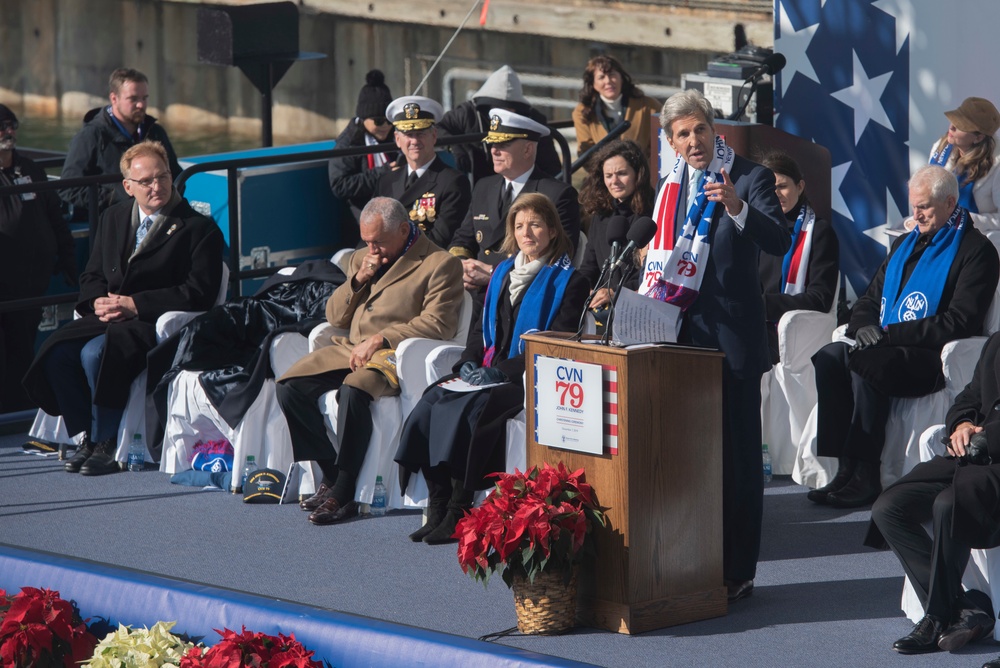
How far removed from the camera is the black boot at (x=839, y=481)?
19.5ft

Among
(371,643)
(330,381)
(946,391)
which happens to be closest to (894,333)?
(946,391)

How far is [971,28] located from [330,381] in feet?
10.4

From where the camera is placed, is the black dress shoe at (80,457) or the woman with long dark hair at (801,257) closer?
the woman with long dark hair at (801,257)

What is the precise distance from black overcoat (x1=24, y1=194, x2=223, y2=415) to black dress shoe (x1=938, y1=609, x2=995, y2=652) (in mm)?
3422

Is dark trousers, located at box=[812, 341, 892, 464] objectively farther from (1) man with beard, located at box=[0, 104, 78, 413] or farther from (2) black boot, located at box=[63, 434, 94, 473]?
(1) man with beard, located at box=[0, 104, 78, 413]

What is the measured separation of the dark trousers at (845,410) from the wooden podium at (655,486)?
4.10 feet

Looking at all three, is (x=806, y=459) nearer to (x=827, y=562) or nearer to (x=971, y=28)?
(x=827, y=562)

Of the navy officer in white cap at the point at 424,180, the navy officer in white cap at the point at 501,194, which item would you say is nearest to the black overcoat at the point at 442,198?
the navy officer in white cap at the point at 424,180

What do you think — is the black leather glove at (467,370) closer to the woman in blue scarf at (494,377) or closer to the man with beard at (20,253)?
the woman in blue scarf at (494,377)

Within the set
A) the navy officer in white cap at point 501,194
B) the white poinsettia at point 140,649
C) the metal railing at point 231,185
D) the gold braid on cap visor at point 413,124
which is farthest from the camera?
the gold braid on cap visor at point 413,124

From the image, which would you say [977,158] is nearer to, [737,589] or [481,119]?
[737,589]

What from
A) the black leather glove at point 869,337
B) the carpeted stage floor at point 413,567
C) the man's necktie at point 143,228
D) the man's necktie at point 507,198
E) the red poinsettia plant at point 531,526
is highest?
the man's necktie at point 507,198

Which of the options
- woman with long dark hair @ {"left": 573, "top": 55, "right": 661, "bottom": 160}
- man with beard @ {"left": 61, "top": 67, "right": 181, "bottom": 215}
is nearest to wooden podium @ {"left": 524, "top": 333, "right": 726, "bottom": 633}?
man with beard @ {"left": 61, "top": 67, "right": 181, "bottom": 215}

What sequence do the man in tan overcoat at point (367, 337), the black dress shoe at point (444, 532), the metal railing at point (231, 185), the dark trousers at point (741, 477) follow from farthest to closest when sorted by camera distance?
the metal railing at point (231, 185) → the man in tan overcoat at point (367, 337) → the black dress shoe at point (444, 532) → the dark trousers at point (741, 477)
